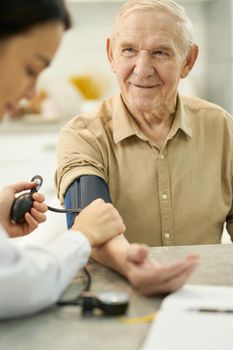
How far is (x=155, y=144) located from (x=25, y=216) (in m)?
0.57

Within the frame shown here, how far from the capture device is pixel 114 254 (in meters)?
1.28

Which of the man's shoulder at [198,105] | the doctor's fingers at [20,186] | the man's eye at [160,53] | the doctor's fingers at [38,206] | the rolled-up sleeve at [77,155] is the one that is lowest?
the doctor's fingers at [38,206]

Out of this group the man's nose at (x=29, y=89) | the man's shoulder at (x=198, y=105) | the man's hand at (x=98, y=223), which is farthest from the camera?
the man's shoulder at (x=198, y=105)

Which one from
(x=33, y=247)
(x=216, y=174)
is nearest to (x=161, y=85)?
(x=216, y=174)

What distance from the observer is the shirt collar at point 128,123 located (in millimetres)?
1830

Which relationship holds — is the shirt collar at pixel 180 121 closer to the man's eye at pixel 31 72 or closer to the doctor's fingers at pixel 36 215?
the doctor's fingers at pixel 36 215

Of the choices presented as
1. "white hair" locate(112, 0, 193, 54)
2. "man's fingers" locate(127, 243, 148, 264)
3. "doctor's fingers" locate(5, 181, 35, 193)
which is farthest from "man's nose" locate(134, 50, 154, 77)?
"man's fingers" locate(127, 243, 148, 264)

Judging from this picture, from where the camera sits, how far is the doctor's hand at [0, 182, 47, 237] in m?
1.44

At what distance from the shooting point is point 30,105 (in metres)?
4.23

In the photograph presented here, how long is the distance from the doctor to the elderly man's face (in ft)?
2.05

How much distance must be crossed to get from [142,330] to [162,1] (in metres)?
1.14

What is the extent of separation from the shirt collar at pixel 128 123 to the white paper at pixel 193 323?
2.61 feet

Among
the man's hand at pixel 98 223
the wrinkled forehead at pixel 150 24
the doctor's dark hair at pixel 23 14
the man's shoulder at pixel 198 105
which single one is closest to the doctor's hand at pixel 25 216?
the man's hand at pixel 98 223

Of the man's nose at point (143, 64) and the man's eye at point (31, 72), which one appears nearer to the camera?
the man's eye at point (31, 72)
